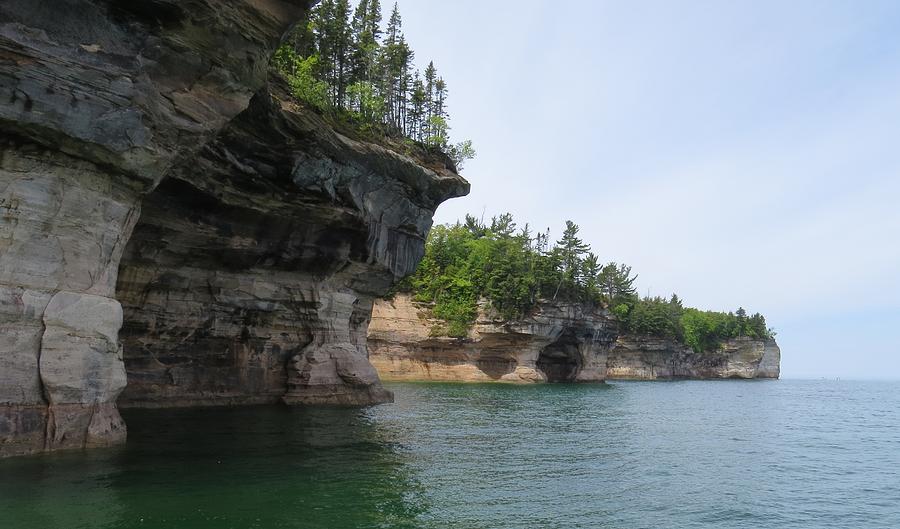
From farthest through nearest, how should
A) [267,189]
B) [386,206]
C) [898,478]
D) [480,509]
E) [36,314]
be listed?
[386,206], [267,189], [898,478], [36,314], [480,509]

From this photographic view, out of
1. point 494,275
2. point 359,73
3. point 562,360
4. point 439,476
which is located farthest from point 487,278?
point 439,476

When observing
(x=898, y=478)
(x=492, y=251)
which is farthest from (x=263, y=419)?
(x=492, y=251)

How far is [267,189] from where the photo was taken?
19766 mm

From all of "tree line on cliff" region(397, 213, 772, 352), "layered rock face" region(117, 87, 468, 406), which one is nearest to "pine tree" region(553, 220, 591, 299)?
"tree line on cliff" region(397, 213, 772, 352)

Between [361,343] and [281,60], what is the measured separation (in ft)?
46.8

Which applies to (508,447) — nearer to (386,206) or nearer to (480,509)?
(480,509)

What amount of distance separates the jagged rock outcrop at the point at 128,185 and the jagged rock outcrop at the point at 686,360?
2626 inches

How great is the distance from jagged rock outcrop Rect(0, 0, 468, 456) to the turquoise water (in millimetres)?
1798

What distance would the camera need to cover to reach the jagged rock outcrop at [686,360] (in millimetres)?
82250

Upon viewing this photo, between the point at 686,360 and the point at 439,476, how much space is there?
297ft

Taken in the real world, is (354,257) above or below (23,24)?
below

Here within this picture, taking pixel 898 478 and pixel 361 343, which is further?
pixel 361 343

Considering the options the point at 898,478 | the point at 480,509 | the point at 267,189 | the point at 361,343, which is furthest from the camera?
the point at 361,343

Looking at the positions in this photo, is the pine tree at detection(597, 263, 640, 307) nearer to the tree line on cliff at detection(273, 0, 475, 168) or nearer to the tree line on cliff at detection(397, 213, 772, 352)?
the tree line on cliff at detection(397, 213, 772, 352)
